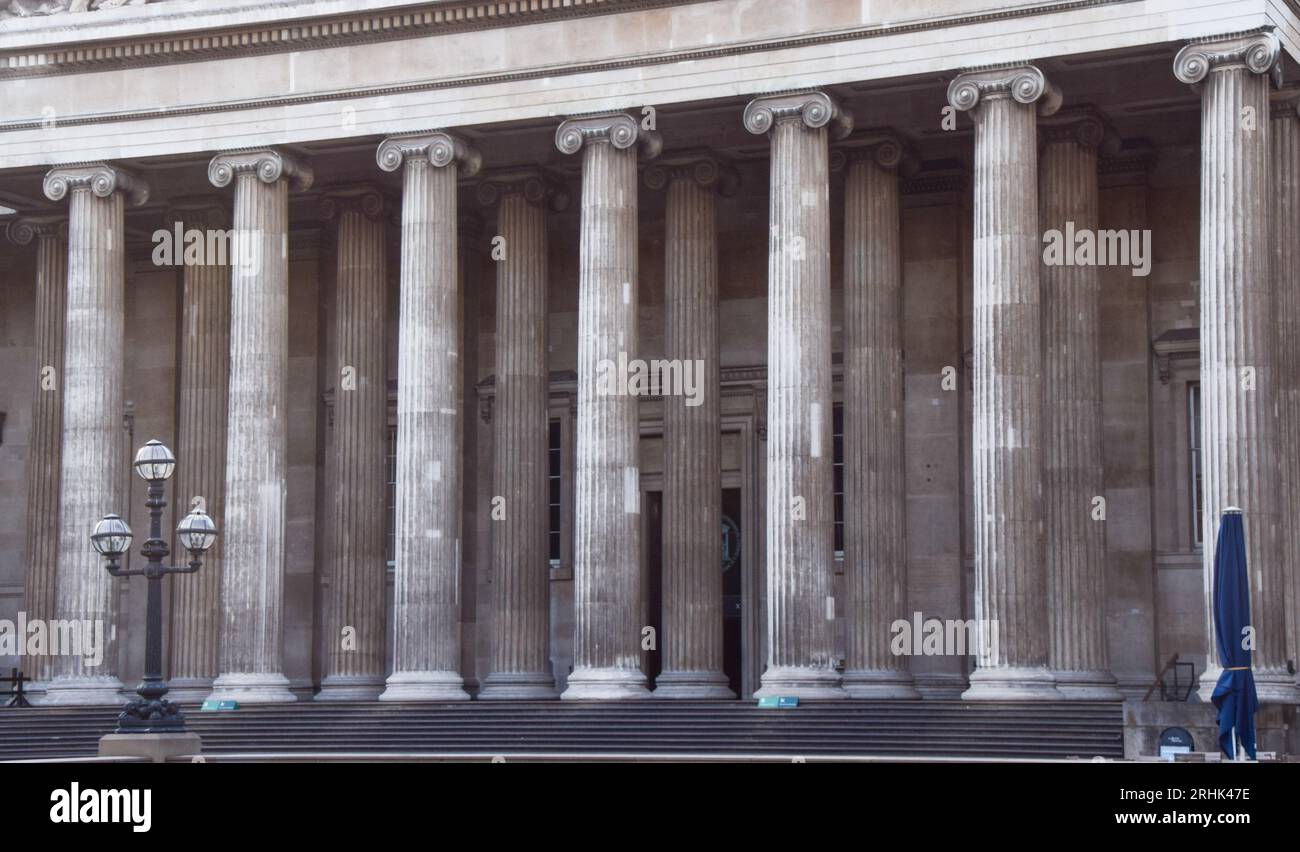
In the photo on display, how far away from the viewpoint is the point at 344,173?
4453cm

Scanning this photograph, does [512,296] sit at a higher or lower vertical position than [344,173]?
lower

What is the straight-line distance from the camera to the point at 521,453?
4278 cm

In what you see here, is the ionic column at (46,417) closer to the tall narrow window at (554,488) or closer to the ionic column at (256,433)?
the ionic column at (256,433)

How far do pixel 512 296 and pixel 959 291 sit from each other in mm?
8840

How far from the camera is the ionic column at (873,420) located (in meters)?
40.2

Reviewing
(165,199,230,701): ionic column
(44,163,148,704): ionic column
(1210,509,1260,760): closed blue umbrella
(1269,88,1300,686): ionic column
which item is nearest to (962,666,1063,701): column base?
(1269,88,1300,686): ionic column

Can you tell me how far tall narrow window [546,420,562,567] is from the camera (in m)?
46.8

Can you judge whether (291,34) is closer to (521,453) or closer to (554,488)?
(521,453)

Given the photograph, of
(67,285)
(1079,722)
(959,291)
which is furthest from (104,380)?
(1079,722)

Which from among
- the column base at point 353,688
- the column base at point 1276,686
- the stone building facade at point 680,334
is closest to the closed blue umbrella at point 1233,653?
the column base at point 1276,686

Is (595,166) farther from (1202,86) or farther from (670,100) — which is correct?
(1202,86)

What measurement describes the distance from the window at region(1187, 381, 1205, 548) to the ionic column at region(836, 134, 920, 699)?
17.8 feet

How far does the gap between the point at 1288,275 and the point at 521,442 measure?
48.4 ft

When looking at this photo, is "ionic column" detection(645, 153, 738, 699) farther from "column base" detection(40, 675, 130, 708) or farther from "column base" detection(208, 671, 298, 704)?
"column base" detection(40, 675, 130, 708)
